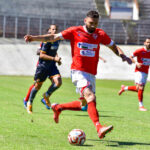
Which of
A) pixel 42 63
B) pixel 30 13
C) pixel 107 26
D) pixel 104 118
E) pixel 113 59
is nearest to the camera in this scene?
pixel 104 118

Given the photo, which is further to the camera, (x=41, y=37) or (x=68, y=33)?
(x=68, y=33)

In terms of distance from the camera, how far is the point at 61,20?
30.6 m

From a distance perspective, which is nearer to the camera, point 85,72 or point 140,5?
point 85,72

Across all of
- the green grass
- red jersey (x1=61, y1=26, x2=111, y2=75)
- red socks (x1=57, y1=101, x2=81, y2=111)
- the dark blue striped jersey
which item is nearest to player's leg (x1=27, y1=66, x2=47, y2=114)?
the dark blue striped jersey

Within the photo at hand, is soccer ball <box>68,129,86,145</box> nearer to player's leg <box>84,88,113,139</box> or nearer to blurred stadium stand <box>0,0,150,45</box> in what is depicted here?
player's leg <box>84,88,113,139</box>

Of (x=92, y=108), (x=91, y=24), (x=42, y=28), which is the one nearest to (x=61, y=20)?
(x=42, y=28)

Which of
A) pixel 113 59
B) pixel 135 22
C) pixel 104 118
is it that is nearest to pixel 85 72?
pixel 104 118

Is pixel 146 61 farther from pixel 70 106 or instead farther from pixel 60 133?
pixel 60 133

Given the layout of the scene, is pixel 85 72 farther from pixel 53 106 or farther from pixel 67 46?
pixel 67 46

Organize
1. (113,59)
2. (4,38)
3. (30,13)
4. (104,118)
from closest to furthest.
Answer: (104,118) < (113,59) < (4,38) < (30,13)

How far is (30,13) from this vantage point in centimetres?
3609

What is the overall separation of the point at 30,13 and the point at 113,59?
1101 cm

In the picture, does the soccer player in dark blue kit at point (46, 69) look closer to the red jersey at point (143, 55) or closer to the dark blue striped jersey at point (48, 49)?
the dark blue striped jersey at point (48, 49)

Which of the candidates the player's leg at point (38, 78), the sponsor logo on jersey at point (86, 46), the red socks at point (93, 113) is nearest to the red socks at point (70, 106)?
the red socks at point (93, 113)
